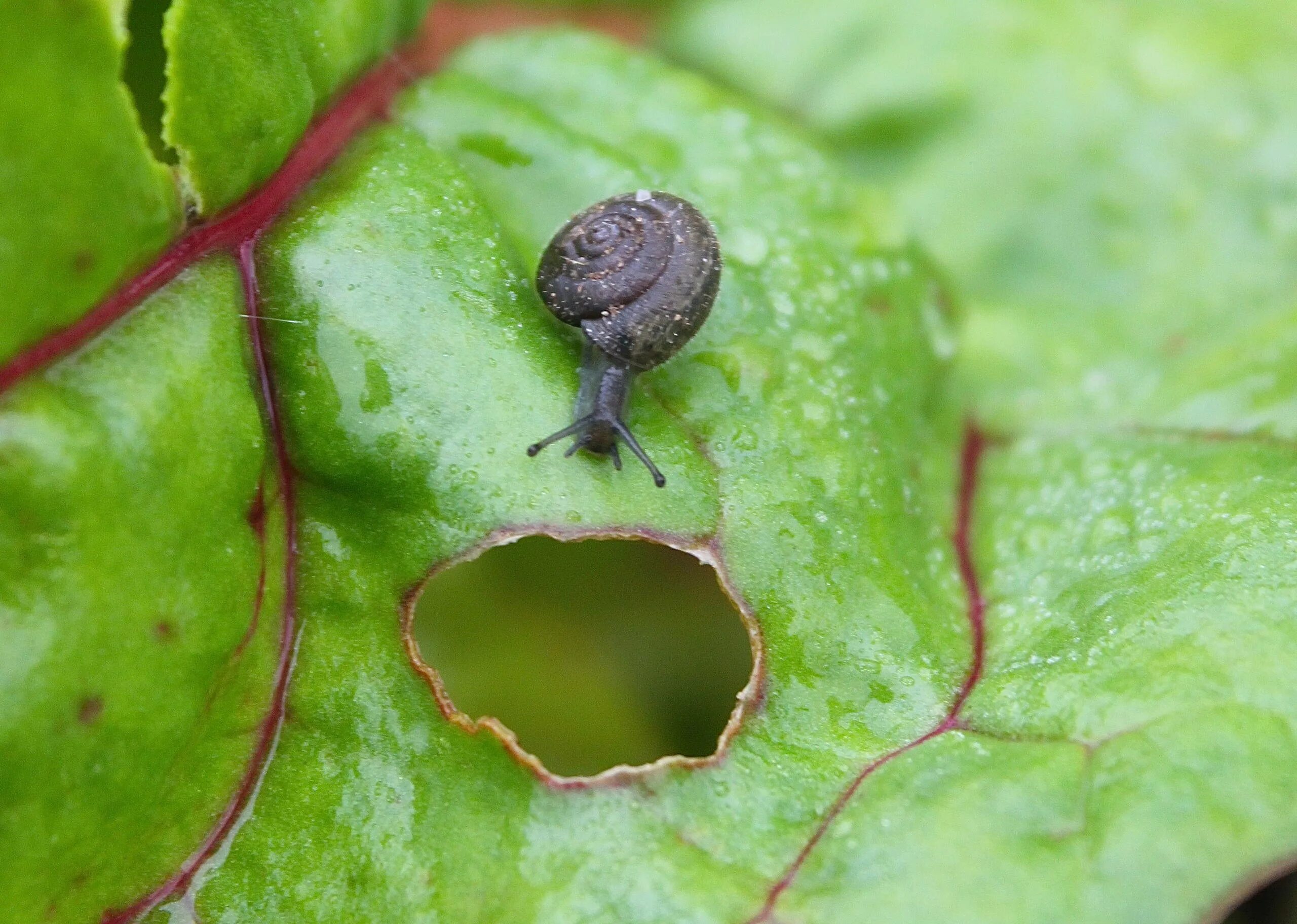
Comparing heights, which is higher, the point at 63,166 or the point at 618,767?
the point at 63,166

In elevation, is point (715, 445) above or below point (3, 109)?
below

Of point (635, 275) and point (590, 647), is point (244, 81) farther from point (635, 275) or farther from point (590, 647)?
point (590, 647)

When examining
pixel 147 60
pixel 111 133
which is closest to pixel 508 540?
pixel 111 133

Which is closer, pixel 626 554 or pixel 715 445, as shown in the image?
pixel 715 445

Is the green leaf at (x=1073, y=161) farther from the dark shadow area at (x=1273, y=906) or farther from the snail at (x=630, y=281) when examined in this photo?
the dark shadow area at (x=1273, y=906)

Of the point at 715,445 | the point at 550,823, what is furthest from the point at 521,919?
the point at 715,445

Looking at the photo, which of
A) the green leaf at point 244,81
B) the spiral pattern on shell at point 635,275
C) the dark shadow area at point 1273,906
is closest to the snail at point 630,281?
the spiral pattern on shell at point 635,275

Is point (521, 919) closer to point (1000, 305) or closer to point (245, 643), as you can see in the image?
point (245, 643)
